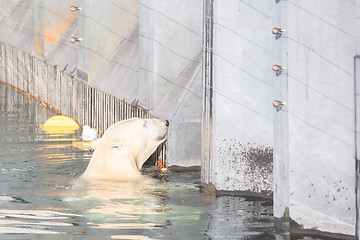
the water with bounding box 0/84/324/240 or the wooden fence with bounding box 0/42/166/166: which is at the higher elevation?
the wooden fence with bounding box 0/42/166/166

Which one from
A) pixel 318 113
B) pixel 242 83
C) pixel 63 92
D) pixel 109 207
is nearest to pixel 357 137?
pixel 318 113

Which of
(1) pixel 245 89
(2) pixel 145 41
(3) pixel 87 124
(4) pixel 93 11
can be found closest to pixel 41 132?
(3) pixel 87 124

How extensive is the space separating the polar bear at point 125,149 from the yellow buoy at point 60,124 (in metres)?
4.09

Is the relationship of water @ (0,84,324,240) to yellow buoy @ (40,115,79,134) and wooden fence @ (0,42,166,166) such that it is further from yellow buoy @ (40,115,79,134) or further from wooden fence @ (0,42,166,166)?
yellow buoy @ (40,115,79,134)

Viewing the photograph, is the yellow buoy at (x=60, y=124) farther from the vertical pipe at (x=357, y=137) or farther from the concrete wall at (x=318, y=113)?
the vertical pipe at (x=357, y=137)

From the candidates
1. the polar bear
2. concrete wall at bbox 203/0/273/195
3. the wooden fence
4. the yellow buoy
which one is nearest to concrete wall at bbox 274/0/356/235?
concrete wall at bbox 203/0/273/195

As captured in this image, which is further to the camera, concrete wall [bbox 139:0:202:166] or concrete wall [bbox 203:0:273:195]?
concrete wall [bbox 139:0:202:166]

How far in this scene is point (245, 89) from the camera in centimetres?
1086

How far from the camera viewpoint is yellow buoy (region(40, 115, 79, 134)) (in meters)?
16.2

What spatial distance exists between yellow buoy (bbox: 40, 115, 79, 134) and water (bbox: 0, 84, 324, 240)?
98.7 inches

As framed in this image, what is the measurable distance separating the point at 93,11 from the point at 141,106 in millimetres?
2857

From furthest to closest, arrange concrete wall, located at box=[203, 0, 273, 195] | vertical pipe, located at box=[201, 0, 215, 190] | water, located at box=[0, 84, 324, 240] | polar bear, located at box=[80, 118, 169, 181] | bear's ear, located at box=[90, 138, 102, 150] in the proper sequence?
bear's ear, located at box=[90, 138, 102, 150] → polar bear, located at box=[80, 118, 169, 181] → vertical pipe, located at box=[201, 0, 215, 190] → concrete wall, located at box=[203, 0, 273, 195] → water, located at box=[0, 84, 324, 240]

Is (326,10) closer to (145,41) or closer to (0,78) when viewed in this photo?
(145,41)

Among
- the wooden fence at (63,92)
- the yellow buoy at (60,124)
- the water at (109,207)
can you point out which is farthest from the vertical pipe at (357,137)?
the yellow buoy at (60,124)
